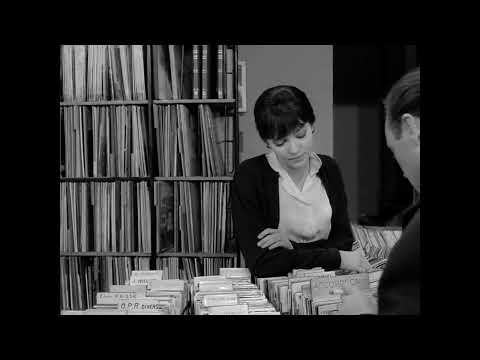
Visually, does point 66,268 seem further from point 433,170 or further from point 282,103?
point 433,170

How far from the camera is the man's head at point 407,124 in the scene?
1.04 metres

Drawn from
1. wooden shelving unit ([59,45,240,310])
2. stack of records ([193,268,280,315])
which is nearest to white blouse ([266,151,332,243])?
wooden shelving unit ([59,45,240,310])

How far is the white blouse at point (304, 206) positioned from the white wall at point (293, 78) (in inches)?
4.9

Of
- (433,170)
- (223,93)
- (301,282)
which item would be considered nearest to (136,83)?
(223,93)

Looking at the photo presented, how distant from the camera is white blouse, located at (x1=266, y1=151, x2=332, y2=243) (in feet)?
6.28

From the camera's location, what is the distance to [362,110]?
204 centimetres

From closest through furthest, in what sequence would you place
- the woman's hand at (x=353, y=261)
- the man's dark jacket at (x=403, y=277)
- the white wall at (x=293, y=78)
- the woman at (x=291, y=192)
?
the man's dark jacket at (x=403, y=277), the woman's hand at (x=353, y=261), the woman at (x=291, y=192), the white wall at (x=293, y=78)

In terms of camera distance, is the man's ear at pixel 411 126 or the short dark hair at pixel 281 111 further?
the short dark hair at pixel 281 111

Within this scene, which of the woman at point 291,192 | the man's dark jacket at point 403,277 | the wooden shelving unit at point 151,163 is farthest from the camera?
the wooden shelving unit at point 151,163

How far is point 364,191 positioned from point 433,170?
1.01 meters

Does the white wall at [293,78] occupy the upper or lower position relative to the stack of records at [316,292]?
upper

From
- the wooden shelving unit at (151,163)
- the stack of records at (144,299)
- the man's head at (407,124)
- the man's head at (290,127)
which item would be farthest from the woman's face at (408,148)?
the wooden shelving unit at (151,163)

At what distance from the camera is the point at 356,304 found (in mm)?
1076

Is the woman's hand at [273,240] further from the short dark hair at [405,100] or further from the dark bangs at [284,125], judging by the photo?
the short dark hair at [405,100]
